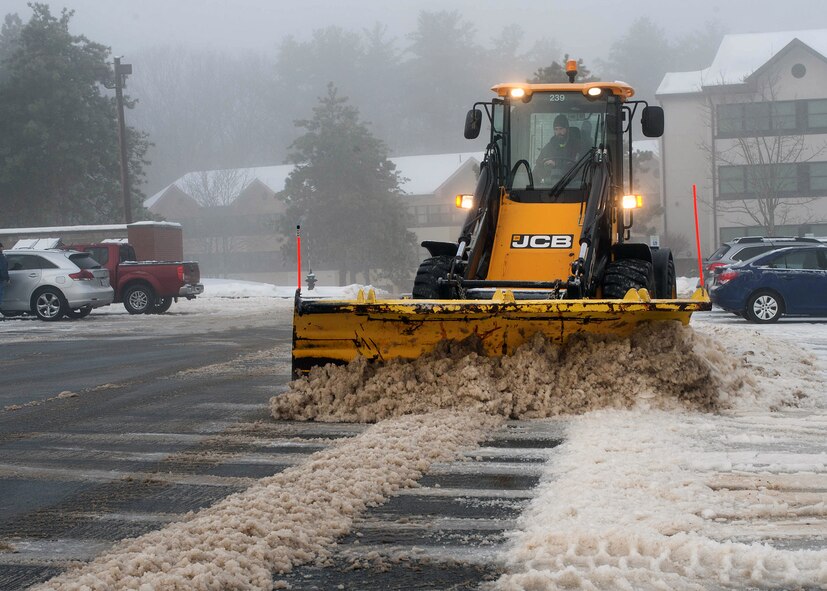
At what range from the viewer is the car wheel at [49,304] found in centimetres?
2278

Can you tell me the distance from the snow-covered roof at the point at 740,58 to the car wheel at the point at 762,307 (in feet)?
96.8

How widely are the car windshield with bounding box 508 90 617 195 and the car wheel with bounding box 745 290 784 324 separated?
32.0ft

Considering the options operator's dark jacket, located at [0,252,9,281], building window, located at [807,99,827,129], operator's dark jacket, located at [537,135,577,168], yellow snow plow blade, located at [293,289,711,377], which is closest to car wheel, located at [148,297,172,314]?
operator's dark jacket, located at [0,252,9,281]

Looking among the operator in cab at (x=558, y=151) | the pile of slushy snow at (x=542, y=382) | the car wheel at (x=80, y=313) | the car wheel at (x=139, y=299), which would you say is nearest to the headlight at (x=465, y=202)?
the operator in cab at (x=558, y=151)

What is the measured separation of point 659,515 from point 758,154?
143 feet

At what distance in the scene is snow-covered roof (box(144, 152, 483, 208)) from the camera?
6606cm

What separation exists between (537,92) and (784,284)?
395 inches

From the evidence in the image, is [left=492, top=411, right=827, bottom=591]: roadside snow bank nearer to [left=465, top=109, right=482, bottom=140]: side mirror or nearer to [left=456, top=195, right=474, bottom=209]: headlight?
[left=456, top=195, right=474, bottom=209]: headlight

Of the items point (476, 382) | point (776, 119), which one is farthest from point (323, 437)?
point (776, 119)

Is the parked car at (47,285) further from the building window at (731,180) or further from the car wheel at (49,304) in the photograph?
the building window at (731,180)

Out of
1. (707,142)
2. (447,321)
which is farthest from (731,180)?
(447,321)

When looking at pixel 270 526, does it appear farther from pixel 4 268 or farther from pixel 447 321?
pixel 4 268

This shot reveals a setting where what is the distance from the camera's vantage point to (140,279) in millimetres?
25172

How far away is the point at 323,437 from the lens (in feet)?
23.1
